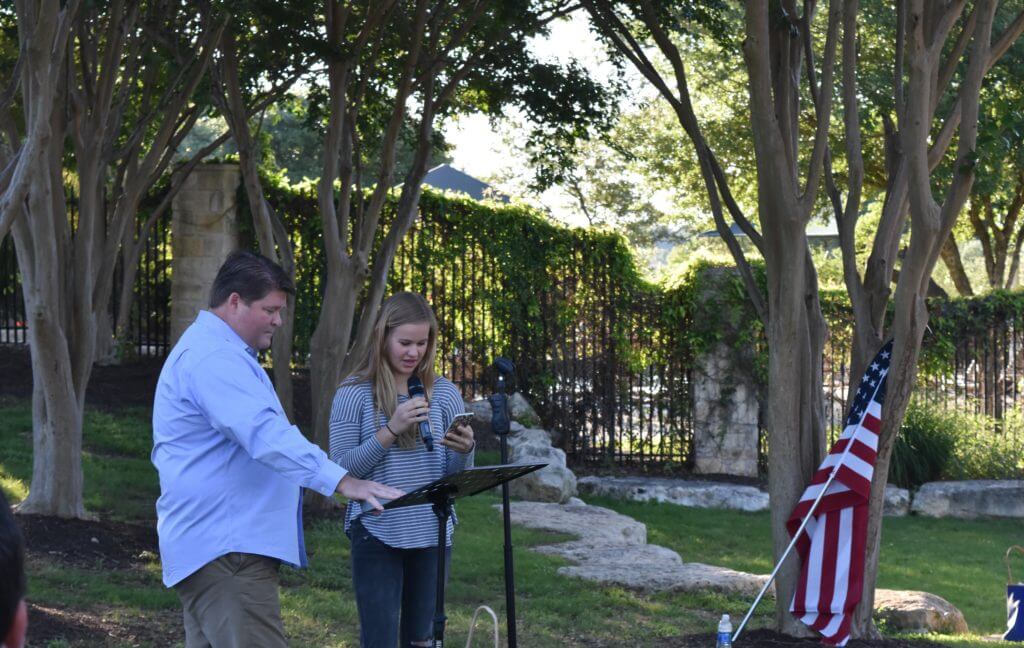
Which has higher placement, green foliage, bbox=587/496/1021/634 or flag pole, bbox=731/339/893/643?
flag pole, bbox=731/339/893/643

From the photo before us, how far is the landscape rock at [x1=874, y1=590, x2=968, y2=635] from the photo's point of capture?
7.95 metres

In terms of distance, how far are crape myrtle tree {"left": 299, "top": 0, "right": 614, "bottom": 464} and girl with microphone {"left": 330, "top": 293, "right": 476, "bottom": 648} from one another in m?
5.72

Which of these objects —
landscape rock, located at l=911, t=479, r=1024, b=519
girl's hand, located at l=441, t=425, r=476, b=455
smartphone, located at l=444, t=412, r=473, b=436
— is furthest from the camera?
landscape rock, located at l=911, t=479, r=1024, b=519

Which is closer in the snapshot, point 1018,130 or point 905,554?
point 1018,130

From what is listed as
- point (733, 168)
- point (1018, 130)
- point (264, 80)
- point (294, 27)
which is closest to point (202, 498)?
point (1018, 130)

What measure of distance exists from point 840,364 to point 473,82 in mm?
6936

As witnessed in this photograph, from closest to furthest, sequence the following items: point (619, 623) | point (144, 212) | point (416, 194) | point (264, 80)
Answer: point (619, 623)
point (416, 194)
point (264, 80)
point (144, 212)

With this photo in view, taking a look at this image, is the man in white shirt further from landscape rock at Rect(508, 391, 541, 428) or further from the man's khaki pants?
landscape rock at Rect(508, 391, 541, 428)

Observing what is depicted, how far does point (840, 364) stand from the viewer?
16.2 metres

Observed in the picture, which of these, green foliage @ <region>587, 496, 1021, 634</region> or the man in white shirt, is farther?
green foliage @ <region>587, 496, 1021, 634</region>

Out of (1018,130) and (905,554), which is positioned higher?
(1018,130)

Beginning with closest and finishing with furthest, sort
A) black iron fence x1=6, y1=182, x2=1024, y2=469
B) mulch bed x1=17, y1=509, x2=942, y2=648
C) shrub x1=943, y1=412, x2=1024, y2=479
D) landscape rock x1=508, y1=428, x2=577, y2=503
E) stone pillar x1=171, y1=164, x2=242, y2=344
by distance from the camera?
mulch bed x1=17, y1=509, x2=942, y2=648
landscape rock x1=508, y1=428, x2=577, y2=503
stone pillar x1=171, y1=164, x2=242, y2=344
shrub x1=943, y1=412, x2=1024, y2=479
black iron fence x1=6, y1=182, x2=1024, y2=469

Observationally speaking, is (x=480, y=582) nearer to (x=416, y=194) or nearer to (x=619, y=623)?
(x=619, y=623)

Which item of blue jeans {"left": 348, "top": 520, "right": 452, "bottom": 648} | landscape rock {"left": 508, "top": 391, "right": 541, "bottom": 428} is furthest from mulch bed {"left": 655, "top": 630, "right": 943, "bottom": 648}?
landscape rock {"left": 508, "top": 391, "right": 541, "bottom": 428}
